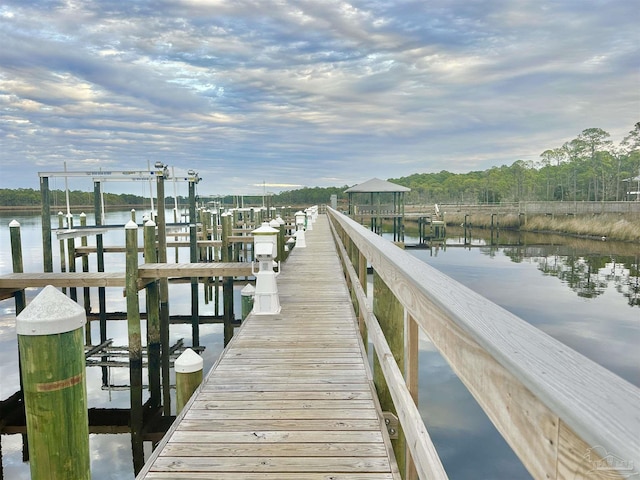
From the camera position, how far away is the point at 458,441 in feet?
27.7

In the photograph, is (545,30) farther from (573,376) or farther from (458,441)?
(573,376)

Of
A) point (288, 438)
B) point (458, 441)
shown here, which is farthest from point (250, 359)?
point (458, 441)

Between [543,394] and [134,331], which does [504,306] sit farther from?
[543,394]

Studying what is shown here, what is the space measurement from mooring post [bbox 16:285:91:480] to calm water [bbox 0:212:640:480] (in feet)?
18.0

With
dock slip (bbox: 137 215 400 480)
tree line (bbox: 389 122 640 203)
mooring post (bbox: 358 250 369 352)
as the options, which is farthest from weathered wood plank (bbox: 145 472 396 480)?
tree line (bbox: 389 122 640 203)

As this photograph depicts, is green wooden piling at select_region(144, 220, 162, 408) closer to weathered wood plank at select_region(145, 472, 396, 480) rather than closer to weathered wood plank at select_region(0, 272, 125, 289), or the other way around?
weathered wood plank at select_region(0, 272, 125, 289)

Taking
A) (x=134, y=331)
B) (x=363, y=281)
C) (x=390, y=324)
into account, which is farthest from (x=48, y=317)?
(x=134, y=331)

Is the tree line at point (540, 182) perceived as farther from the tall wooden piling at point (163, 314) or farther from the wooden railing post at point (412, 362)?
the wooden railing post at point (412, 362)

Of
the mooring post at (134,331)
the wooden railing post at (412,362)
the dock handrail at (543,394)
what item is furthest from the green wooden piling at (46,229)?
the dock handrail at (543,394)

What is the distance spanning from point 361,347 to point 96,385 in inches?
327

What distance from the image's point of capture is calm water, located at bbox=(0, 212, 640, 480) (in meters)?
7.91

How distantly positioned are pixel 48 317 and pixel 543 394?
2386 millimetres

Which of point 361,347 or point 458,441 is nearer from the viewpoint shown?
point 361,347

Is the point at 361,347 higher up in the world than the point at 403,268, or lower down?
lower down
